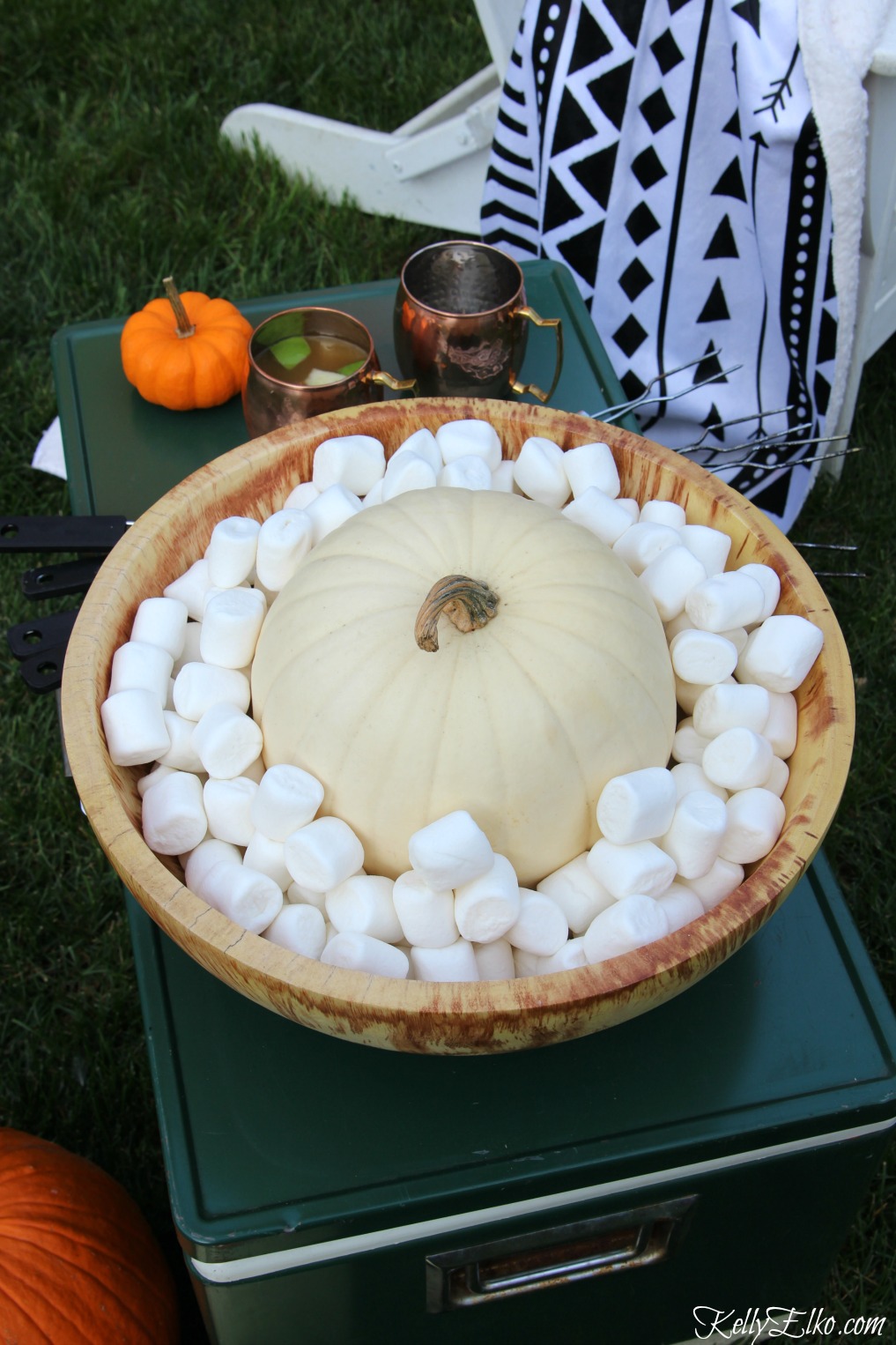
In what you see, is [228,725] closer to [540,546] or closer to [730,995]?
[540,546]

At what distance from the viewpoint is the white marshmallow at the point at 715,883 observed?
2.74ft

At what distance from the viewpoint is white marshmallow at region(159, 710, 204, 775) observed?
88 centimetres

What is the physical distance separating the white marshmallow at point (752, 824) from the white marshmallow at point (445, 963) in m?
0.20

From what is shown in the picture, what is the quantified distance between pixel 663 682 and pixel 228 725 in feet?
1.03

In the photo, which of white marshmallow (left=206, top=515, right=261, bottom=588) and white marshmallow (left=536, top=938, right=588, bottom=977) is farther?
white marshmallow (left=206, top=515, right=261, bottom=588)

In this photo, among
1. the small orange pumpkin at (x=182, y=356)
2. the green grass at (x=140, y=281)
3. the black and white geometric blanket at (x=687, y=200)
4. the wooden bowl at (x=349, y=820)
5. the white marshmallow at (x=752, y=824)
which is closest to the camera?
the wooden bowl at (x=349, y=820)

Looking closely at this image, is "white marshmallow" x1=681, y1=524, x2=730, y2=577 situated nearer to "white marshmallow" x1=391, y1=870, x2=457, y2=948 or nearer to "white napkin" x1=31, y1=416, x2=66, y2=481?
"white marshmallow" x1=391, y1=870, x2=457, y2=948

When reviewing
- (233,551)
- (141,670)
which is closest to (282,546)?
(233,551)

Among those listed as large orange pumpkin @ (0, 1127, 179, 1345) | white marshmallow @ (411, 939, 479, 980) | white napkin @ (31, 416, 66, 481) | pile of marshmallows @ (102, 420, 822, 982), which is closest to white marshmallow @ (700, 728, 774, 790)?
pile of marshmallows @ (102, 420, 822, 982)

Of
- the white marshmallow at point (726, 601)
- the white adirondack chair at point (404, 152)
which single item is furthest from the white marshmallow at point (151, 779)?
the white adirondack chair at point (404, 152)

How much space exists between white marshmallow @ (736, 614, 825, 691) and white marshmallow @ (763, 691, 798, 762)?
1 centimetres

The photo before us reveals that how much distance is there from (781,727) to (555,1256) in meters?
0.46

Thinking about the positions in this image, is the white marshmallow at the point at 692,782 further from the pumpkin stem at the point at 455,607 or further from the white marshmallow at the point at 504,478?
the white marshmallow at the point at 504,478

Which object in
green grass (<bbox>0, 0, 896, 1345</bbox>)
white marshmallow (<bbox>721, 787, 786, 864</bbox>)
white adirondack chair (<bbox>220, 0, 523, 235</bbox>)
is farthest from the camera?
white adirondack chair (<bbox>220, 0, 523, 235</bbox>)
